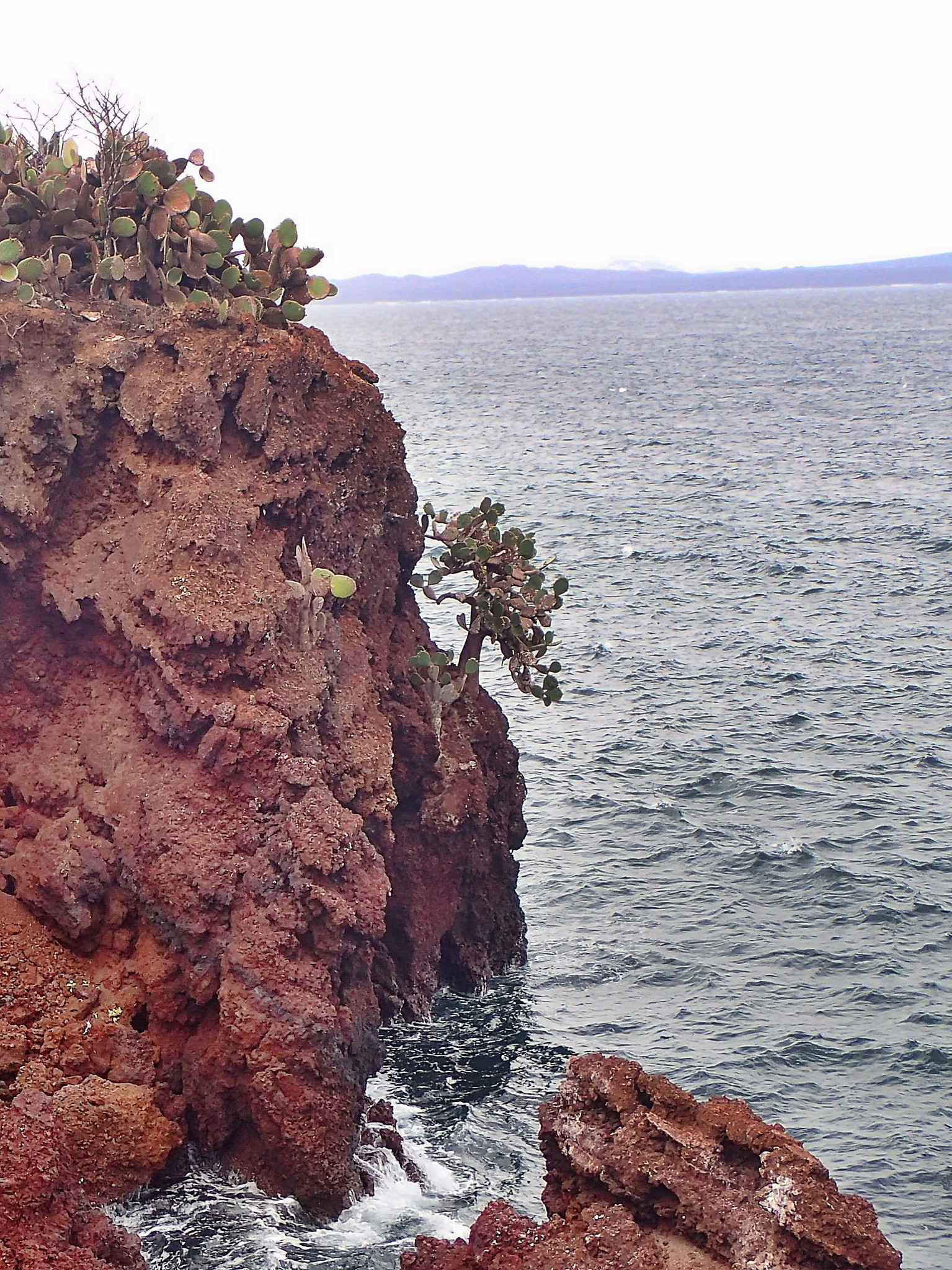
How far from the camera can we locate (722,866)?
26938 millimetres

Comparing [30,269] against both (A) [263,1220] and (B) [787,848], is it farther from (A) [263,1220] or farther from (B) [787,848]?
(B) [787,848]

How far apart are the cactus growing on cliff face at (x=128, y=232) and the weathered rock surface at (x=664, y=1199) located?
11861mm

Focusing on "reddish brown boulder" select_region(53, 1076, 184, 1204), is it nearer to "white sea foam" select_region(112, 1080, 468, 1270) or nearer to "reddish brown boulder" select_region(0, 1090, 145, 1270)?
"white sea foam" select_region(112, 1080, 468, 1270)

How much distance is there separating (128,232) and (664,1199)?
47.0ft

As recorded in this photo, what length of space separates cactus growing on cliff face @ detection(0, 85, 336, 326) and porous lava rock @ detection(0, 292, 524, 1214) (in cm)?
58

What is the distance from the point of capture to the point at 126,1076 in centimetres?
1566

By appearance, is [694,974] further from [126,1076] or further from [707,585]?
[707,585]

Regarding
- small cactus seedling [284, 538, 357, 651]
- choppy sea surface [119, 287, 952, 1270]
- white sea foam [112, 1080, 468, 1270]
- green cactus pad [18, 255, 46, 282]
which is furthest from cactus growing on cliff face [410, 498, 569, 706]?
white sea foam [112, 1080, 468, 1270]

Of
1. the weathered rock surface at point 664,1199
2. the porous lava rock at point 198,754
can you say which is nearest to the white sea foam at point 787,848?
the porous lava rock at point 198,754

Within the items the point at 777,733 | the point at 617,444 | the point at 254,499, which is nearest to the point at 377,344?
the point at 617,444

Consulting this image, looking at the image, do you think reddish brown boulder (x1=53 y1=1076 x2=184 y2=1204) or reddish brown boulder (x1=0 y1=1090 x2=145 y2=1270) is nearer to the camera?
reddish brown boulder (x1=0 y1=1090 x2=145 y2=1270)

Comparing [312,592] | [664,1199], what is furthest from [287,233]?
[664,1199]

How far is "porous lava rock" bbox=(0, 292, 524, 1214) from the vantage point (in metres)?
15.8

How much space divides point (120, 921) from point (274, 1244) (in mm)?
4237
